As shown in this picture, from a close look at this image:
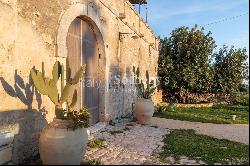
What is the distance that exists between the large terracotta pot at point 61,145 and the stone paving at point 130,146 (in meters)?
0.64

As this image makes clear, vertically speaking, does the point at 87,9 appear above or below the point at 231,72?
above

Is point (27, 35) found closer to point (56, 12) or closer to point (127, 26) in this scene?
point (56, 12)

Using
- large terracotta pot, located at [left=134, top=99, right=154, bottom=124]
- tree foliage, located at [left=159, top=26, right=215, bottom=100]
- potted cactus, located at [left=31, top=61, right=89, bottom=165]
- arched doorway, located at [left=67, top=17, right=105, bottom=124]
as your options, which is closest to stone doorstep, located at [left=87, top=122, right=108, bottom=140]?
arched doorway, located at [left=67, top=17, right=105, bottom=124]

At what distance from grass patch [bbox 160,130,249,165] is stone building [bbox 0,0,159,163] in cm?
213

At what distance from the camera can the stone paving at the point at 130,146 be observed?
511 centimetres

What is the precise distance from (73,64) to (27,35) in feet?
6.70

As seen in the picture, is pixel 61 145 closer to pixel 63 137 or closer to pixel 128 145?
pixel 63 137

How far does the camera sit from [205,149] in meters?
6.02

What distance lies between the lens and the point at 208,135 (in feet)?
26.0

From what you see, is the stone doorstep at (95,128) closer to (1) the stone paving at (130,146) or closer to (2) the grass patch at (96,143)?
(1) the stone paving at (130,146)

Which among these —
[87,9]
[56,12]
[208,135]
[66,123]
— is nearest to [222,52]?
Answer: [208,135]

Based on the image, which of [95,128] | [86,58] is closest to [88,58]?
[86,58]

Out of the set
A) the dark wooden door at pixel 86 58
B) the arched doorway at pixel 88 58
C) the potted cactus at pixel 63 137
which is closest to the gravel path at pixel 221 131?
the arched doorway at pixel 88 58

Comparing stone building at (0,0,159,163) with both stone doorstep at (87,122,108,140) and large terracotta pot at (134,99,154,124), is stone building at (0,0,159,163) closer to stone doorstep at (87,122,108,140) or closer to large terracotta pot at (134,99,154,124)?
stone doorstep at (87,122,108,140)
